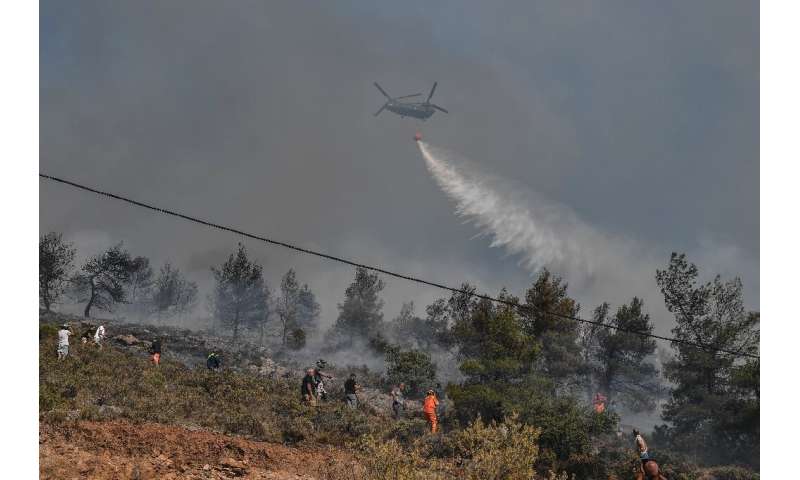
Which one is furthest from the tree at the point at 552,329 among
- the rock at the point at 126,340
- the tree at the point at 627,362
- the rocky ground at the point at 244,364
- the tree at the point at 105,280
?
the tree at the point at 105,280

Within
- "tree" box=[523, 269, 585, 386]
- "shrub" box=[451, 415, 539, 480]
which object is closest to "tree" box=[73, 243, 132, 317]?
"tree" box=[523, 269, 585, 386]

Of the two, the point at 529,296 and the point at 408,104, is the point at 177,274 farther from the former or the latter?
the point at 529,296

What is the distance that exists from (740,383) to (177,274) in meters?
108

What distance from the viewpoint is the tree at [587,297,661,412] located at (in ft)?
172

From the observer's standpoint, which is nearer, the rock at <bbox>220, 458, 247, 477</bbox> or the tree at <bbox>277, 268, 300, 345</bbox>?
the rock at <bbox>220, 458, 247, 477</bbox>

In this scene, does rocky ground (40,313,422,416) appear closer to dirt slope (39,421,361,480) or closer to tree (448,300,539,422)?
tree (448,300,539,422)

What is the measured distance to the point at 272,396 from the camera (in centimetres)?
3188

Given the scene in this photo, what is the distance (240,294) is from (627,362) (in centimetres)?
5659

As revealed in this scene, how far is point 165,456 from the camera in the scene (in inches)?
746

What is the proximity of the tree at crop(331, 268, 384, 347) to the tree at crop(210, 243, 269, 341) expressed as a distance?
12.1m

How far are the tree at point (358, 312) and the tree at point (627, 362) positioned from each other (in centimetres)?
3708
